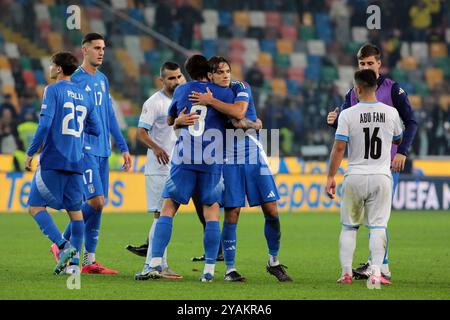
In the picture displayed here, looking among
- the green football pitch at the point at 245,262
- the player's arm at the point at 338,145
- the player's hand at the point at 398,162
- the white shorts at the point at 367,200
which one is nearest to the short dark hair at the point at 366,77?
the player's arm at the point at 338,145

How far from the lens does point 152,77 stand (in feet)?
78.9

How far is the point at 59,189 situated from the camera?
9109 mm

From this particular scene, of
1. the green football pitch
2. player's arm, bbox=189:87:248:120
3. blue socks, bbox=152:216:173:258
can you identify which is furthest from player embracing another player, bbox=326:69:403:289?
blue socks, bbox=152:216:173:258

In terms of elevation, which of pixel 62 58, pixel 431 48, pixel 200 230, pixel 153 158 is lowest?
pixel 200 230

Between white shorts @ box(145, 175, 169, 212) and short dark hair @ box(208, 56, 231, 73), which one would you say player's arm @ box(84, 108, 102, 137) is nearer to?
white shorts @ box(145, 175, 169, 212)

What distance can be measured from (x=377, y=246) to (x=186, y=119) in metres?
1.90

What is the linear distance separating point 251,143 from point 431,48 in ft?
62.4

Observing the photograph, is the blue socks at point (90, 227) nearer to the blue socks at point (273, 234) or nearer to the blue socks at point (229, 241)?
the blue socks at point (229, 241)

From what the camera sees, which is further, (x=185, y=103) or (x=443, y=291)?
(x=185, y=103)

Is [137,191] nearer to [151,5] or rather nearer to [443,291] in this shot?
[151,5]

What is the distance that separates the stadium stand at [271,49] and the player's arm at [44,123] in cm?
1263

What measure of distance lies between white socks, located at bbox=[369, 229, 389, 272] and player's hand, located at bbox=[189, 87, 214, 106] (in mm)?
1730

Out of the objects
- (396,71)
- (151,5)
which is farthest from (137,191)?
(396,71)

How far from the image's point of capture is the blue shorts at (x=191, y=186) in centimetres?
857
